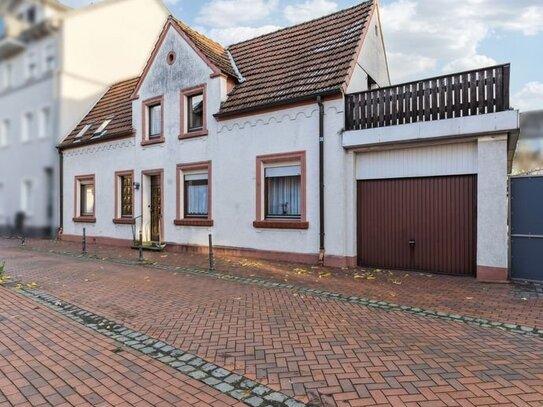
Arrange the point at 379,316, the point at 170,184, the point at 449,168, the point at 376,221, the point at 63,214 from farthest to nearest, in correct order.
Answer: the point at 63,214, the point at 170,184, the point at 376,221, the point at 449,168, the point at 379,316

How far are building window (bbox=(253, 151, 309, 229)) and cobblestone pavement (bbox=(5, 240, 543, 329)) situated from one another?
122cm

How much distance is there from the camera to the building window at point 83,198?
17.5 metres

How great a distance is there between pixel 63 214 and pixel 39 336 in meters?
14.8

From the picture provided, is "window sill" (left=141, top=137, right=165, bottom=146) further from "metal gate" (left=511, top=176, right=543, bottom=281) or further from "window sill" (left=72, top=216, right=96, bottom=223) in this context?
"metal gate" (left=511, top=176, right=543, bottom=281)

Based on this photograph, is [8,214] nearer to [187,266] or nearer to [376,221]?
[187,266]

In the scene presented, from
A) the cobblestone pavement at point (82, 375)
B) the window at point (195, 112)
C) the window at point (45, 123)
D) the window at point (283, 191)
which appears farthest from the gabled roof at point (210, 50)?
the cobblestone pavement at point (82, 375)

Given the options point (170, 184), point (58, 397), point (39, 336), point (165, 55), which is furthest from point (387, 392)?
point (165, 55)

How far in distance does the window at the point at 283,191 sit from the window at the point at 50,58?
6.70 meters

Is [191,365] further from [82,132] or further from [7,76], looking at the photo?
[82,132]

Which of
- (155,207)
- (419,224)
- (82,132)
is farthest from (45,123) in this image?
(82,132)

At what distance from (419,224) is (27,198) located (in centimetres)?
829

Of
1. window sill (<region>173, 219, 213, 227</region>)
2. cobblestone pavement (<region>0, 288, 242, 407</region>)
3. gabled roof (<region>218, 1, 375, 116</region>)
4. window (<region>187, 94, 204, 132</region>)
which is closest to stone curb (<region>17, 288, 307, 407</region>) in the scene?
cobblestone pavement (<region>0, 288, 242, 407</region>)

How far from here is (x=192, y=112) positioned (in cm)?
1377

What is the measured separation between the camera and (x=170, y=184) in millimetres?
14109
